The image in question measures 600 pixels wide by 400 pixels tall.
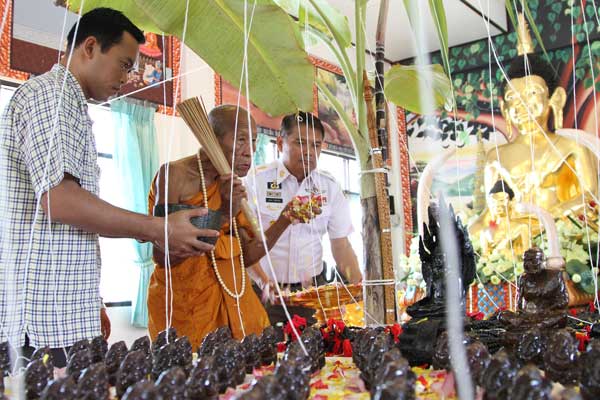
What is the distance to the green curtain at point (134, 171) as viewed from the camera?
330 centimetres

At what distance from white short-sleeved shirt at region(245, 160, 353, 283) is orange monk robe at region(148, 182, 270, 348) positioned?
54cm

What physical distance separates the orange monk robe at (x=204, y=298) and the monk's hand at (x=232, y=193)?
0.02 meters

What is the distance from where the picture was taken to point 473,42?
5.59 meters

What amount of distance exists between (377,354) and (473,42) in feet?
17.8

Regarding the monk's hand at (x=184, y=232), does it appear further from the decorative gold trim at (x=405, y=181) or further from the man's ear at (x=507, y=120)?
the decorative gold trim at (x=405, y=181)

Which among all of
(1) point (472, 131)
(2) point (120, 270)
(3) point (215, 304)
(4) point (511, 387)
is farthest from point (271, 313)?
(1) point (472, 131)

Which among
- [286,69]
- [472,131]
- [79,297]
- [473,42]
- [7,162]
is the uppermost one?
[473,42]

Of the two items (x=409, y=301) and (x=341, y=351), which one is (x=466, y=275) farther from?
(x=409, y=301)

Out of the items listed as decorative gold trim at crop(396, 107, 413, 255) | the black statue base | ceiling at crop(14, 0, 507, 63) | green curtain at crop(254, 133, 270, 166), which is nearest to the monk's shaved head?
the black statue base

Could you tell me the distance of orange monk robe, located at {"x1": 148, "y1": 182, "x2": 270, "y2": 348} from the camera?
4.81ft

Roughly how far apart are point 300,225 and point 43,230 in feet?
4.50

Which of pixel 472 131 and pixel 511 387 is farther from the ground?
pixel 472 131

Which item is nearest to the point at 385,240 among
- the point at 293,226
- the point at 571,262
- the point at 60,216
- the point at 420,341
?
the point at 420,341

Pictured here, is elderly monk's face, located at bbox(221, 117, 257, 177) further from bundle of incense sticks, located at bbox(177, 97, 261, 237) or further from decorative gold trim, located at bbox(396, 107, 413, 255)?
decorative gold trim, located at bbox(396, 107, 413, 255)
